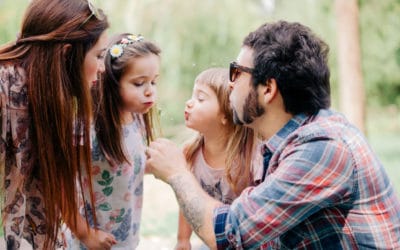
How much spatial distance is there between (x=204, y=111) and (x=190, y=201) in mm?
611

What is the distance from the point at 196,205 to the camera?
1.69 m

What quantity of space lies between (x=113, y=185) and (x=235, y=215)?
25.0 inches

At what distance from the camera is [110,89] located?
6.87 ft

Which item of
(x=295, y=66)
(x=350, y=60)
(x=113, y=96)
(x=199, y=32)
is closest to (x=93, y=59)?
(x=113, y=96)

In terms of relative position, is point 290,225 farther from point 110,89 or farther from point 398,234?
point 110,89

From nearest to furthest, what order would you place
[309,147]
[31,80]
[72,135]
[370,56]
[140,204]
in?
[309,147] → [31,80] → [72,135] → [140,204] → [370,56]

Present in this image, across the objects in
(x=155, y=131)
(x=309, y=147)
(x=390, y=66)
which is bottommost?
(x=390, y=66)

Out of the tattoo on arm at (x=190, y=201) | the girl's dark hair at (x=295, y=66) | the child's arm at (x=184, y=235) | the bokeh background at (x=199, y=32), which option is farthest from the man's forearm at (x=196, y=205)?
the bokeh background at (x=199, y=32)

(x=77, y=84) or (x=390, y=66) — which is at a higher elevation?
(x=77, y=84)

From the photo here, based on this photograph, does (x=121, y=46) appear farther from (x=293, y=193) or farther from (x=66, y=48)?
(x=293, y=193)

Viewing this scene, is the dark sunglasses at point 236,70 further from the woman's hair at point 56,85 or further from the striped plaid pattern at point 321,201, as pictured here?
the woman's hair at point 56,85

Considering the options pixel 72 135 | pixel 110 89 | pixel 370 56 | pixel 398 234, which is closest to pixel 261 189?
pixel 398 234

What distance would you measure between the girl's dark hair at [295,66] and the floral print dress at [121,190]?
0.62 meters

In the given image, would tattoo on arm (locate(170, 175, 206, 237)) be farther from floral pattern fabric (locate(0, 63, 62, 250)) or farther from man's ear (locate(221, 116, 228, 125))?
man's ear (locate(221, 116, 228, 125))
